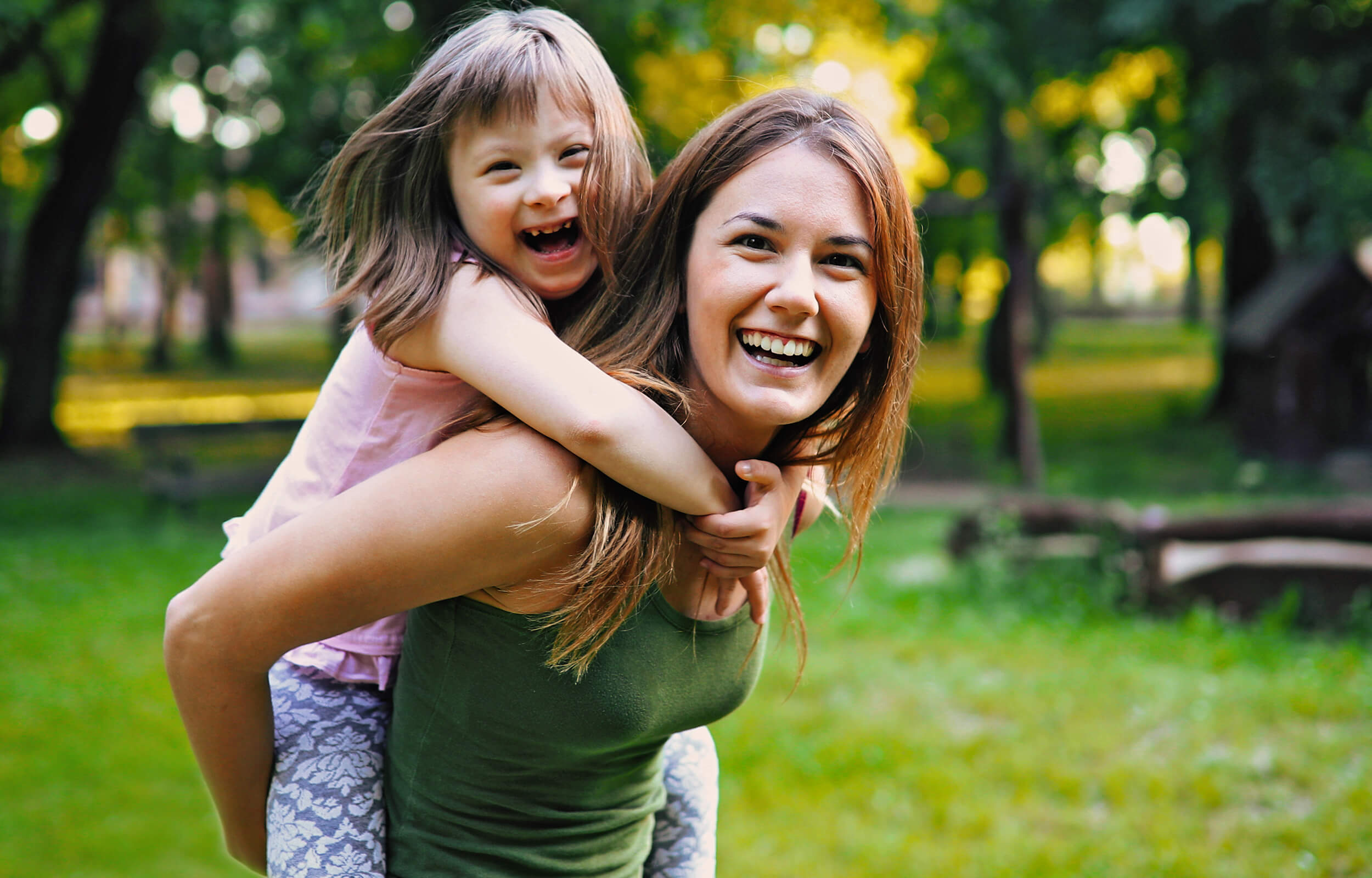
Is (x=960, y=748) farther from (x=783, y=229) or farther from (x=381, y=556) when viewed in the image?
(x=381, y=556)

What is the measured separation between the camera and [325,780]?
5.94ft

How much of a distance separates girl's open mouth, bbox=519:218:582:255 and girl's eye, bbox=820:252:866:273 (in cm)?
51

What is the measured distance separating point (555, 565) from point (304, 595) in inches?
13.4

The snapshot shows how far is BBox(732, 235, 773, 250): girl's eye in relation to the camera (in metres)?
1.70

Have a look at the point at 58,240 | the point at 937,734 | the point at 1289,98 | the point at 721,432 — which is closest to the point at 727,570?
the point at 721,432

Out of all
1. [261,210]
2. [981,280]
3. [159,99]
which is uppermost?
[159,99]

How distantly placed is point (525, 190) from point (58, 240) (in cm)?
1346

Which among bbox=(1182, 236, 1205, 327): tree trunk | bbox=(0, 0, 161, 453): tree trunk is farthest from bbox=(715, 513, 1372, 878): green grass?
bbox=(1182, 236, 1205, 327): tree trunk

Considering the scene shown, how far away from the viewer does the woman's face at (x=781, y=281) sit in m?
1.68

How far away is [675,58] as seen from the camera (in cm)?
1530

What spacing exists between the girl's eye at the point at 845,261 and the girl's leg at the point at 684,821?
0.91 metres

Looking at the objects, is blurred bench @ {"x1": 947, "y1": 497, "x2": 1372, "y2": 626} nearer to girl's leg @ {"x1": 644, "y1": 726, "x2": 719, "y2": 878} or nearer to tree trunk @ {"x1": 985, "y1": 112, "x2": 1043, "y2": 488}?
tree trunk @ {"x1": 985, "y1": 112, "x2": 1043, "y2": 488}

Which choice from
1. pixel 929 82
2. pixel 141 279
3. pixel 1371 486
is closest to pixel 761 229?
pixel 1371 486

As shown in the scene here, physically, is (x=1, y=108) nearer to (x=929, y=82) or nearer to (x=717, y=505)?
(x=929, y=82)
